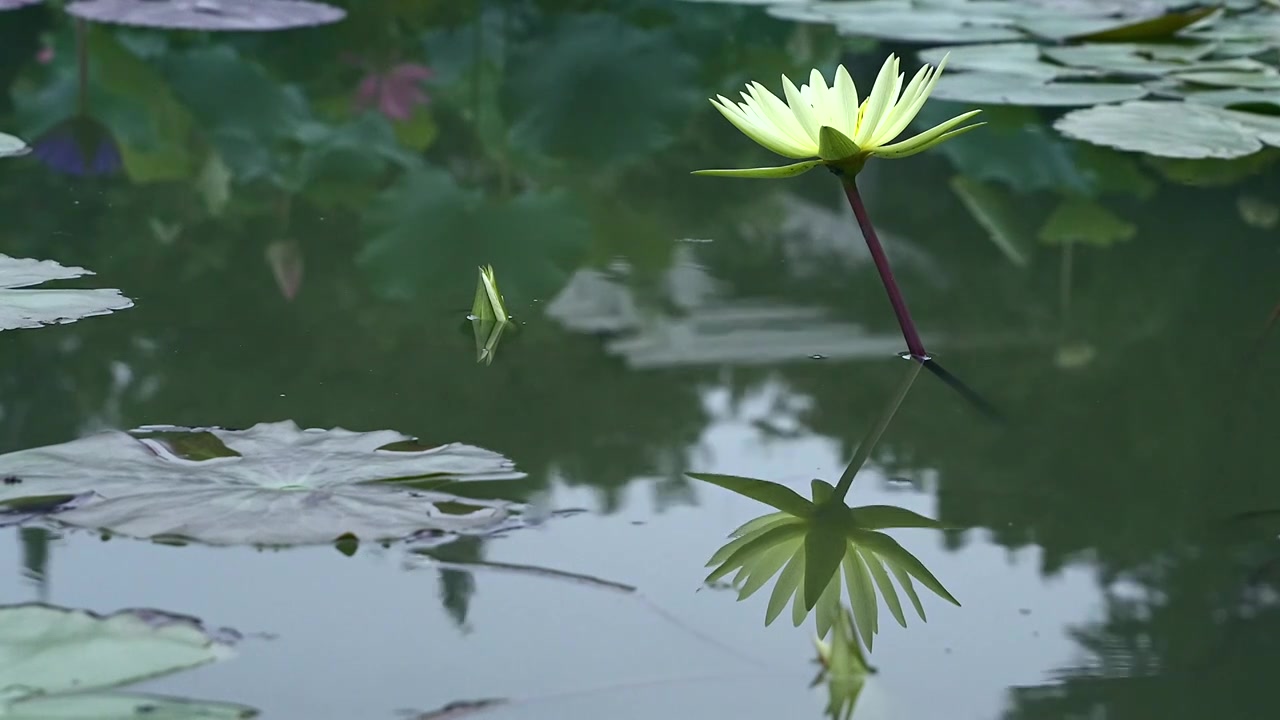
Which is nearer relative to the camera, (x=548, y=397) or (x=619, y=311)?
(x=548, y=397)

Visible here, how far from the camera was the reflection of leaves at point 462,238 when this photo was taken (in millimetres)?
1746

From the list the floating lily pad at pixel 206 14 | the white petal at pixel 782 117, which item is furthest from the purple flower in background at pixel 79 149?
the white petal at pixel 782 117

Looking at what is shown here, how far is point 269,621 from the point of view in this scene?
3.04ft

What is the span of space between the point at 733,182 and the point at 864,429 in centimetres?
107

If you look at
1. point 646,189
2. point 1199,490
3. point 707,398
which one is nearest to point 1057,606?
point 1199,490

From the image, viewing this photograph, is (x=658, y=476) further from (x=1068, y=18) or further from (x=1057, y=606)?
(x=1068, y=18)

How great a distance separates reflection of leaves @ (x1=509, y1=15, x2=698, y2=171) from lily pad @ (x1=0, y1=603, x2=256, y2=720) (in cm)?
169

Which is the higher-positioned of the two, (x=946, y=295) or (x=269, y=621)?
(x=946, y=295)

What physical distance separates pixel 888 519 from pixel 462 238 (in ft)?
3.23

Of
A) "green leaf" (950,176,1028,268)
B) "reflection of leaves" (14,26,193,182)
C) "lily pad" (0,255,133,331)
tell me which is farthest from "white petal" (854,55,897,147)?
"reflection of leaves" (14,26,193,182)

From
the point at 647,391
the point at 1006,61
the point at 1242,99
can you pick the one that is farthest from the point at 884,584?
the point at 1006,61

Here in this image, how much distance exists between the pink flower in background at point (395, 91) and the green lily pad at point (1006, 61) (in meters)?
1.19

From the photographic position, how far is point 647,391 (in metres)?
1.39

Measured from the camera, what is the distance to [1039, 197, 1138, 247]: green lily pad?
200 cm
